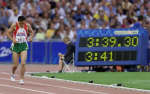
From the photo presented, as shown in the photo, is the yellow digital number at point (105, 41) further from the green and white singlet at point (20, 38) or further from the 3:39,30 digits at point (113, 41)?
the green and white singlet at point (20, 38)

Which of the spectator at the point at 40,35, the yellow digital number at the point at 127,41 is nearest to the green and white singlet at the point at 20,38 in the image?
the yellow digital number at the point at 127,41

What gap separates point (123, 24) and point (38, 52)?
4.21 meters

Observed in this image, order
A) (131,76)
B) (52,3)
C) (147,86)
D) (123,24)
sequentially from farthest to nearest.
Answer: (52,3), (123,24), (131,76), (147,86)

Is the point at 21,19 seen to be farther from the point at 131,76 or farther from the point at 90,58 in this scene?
the point at 90,58

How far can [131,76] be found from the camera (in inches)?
785

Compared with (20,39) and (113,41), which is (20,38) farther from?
(113,41)

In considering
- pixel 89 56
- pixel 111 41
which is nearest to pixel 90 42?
pixel 89 56

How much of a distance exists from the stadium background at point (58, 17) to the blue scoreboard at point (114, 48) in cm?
451

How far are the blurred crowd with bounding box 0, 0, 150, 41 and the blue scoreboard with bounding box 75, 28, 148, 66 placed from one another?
4923 millimetres

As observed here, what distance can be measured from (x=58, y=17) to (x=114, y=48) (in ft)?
24.2

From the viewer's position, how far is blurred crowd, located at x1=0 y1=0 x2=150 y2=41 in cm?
2858

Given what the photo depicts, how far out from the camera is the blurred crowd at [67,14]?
2858 centimetres

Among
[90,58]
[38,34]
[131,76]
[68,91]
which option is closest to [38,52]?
[38,34]

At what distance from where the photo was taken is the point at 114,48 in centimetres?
2264
